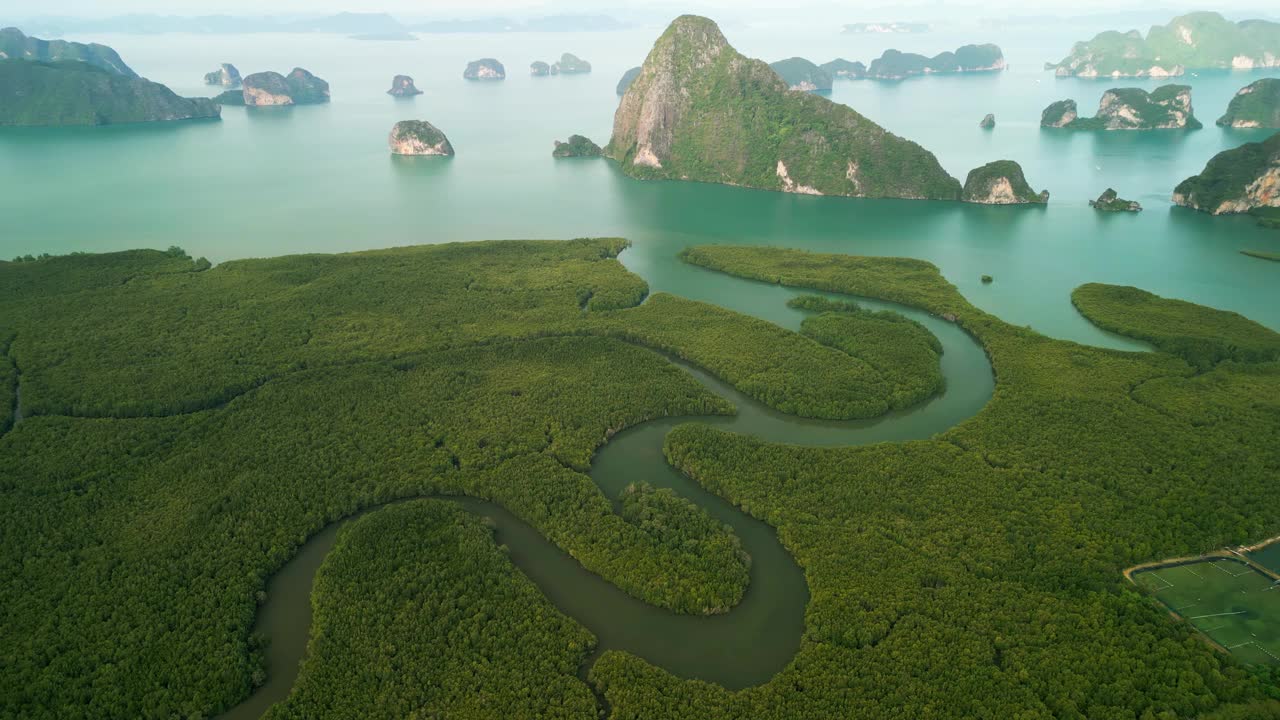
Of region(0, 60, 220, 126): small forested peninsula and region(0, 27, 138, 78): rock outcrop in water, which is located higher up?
region(0, 27, 138, 78): rock outcrop in water

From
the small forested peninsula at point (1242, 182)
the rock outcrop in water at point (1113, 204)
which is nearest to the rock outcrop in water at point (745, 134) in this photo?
the rock outcrop in water at point (1113, 204)

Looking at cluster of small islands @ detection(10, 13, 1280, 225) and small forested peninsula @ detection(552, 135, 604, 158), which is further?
small forested peninsula @ detection(552, 135, 604, 158)

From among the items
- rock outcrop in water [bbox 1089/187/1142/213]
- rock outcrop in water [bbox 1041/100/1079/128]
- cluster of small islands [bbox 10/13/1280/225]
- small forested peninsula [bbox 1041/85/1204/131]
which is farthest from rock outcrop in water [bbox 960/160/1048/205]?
small forested peninsula [bbox 1041/85/1204/131]

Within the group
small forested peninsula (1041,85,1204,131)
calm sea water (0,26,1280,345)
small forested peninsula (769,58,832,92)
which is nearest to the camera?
calm sea water (0,26,1280,345)

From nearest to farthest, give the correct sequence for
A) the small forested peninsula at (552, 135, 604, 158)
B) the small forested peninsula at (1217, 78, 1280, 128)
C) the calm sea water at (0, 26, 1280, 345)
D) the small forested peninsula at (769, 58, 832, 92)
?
the calm sea water at (0, 26, 1280, 345)
the small forested peninsula at (552, 135, 604, 158)
the small forested peninsula at (1217, 78, 1280, 128)
the small forested peninsula at (769, 58, 832, 92)

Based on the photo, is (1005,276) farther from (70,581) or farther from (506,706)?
(70,581)

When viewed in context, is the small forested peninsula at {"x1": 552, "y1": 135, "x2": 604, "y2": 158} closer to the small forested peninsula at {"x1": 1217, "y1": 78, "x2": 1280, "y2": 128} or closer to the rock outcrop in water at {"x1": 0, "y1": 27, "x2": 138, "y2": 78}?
the small forested peninsula at {"x1": 1217, "y1": 78, "x2": 1280, "y2": 128}
